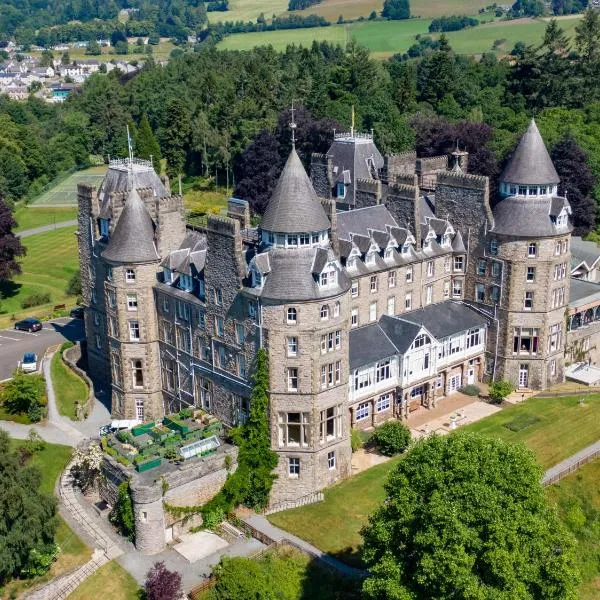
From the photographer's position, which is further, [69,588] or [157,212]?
[157,212]

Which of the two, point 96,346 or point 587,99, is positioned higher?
point 587,99

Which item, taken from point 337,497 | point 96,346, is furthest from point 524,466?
point 96,346

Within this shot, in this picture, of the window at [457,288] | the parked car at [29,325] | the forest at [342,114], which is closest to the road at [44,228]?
the forest at [342,114]

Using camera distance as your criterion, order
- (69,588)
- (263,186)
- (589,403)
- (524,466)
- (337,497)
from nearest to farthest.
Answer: (524,466) < (69,588) < (337,497) < (589,403) < (263,186)

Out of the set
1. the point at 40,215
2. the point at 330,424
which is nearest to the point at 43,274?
the point at 40,215

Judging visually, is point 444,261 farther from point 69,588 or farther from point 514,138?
point 514,138

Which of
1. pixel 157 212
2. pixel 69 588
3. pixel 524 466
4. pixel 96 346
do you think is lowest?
pixel 69 588

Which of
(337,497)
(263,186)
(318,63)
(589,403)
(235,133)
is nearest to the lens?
(337,497)

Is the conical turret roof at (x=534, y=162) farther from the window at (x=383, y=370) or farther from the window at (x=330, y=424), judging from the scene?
the window at (x=330, y=424)
